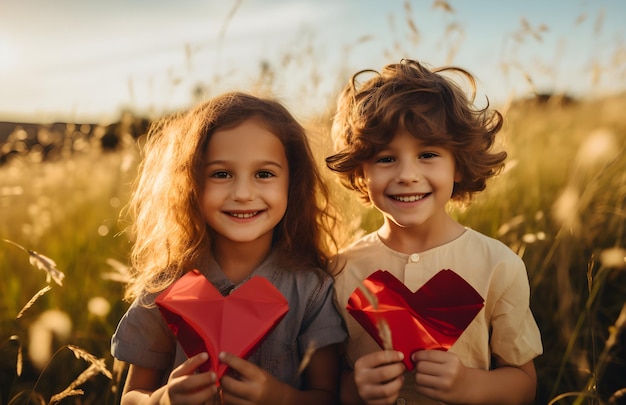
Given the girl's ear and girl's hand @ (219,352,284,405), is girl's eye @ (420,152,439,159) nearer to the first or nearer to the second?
the girl's ear

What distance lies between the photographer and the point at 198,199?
1990 mm

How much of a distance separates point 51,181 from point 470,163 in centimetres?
337

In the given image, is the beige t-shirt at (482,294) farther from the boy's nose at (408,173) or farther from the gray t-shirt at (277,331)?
the boy's nose at (408,173)

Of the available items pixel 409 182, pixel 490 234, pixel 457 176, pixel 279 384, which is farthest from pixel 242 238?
pixel 490 234

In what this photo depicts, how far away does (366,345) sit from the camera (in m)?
1.98

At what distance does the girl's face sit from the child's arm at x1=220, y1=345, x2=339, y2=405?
0.51 metres

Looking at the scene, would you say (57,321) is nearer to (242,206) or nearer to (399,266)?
(242,206)

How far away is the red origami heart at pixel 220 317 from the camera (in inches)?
57.0

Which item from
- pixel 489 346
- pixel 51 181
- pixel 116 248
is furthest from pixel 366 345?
pixel 51 181

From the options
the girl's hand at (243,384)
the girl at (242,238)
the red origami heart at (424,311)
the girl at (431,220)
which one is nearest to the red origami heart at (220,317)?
the girl's hand at (243,384)

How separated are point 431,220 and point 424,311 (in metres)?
0.53

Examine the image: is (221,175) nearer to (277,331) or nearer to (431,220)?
(277,331)

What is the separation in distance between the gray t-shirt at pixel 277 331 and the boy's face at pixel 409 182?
0.42 metres

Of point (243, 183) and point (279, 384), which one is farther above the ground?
point (243, 183)
